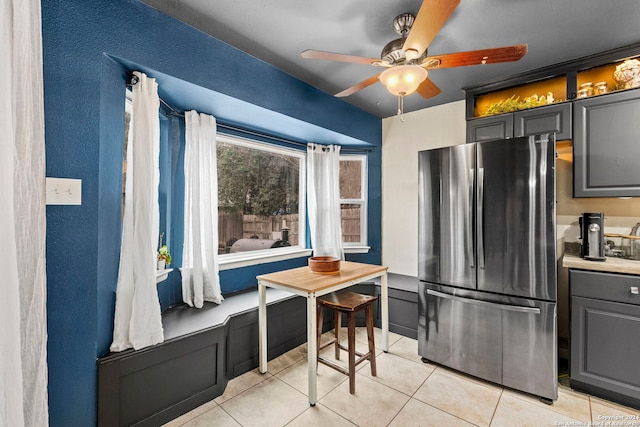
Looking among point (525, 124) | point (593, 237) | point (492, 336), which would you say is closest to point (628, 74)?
point (525, 124)

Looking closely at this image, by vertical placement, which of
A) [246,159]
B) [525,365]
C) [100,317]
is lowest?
[525,365]

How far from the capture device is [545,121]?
8.19 feet

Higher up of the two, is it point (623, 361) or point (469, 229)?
point (469, 229)

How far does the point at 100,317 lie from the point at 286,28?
221 centimetres

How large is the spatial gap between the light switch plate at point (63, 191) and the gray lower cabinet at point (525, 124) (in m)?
3.22

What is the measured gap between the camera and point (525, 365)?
2.12 meters

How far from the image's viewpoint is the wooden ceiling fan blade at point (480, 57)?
1.57 meters

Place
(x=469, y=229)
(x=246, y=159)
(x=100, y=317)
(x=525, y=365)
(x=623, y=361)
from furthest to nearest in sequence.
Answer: (x=246, y=159)
(x=469, y=229)
(x=525, y=365)
(x=623, y=361)
(x=100, y=317)

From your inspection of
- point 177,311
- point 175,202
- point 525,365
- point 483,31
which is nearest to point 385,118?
point 483,31

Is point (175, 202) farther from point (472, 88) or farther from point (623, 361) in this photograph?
point (623, 361)

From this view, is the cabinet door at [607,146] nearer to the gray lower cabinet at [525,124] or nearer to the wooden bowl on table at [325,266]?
the gray lower cabinet at [525,124]

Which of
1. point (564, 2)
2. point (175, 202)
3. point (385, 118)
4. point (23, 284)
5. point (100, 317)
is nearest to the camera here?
point (23, 284)

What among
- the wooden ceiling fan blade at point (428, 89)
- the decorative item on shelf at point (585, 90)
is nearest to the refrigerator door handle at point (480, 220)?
the wooden ceiling fan blade at point (428, 89)

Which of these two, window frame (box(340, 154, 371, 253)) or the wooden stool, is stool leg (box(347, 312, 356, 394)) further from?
window frame (box(340, 154, 371, 253))
